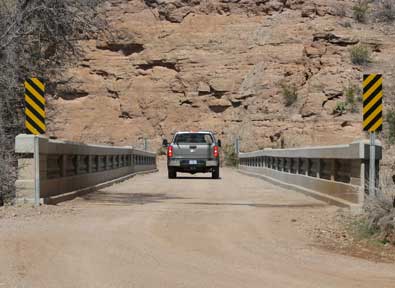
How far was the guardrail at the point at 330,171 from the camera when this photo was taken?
14.4m

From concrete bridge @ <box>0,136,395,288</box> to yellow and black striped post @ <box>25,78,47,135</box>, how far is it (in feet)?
1.40

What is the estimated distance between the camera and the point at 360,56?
5997 centimetres

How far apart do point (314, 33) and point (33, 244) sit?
56171 millimetres

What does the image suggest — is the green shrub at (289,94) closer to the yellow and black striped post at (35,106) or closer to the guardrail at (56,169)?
the guardrail at (56,169)

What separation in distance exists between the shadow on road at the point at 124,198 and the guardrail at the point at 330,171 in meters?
4.10

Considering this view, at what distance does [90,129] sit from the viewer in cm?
6550

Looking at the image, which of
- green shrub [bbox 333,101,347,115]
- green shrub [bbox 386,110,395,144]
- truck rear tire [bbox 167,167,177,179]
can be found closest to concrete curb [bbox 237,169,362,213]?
truck rear tire [bbox 167,167,177,179]

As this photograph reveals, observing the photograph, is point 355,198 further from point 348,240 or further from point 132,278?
point 132,278

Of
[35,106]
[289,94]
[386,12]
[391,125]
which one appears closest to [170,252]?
[35,106]

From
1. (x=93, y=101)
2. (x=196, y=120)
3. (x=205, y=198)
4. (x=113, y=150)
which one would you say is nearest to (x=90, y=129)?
(x=93, y=101)

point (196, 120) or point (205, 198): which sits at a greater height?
point (196, 120)

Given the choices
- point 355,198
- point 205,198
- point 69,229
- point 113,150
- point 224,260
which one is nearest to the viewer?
point 224,260

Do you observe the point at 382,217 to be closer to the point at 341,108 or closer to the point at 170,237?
the point at 170,237

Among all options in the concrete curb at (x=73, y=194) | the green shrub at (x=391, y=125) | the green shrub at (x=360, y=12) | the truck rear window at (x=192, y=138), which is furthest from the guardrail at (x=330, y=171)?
the green shrub at (x=360, y=12)
